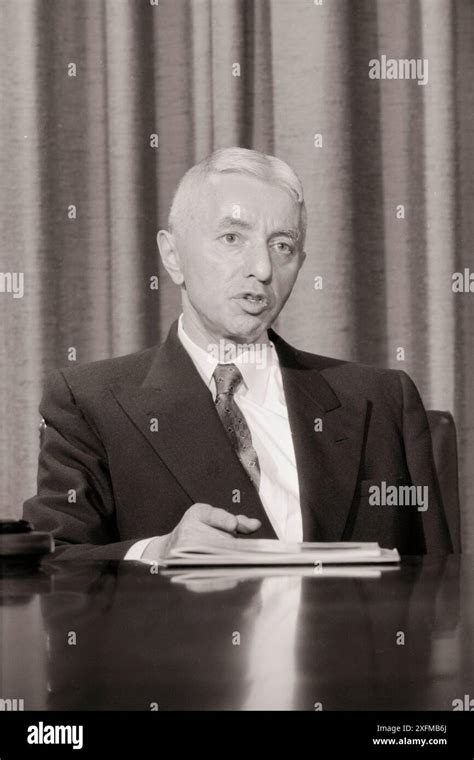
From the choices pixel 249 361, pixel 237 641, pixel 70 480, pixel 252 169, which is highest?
pixel 252 169

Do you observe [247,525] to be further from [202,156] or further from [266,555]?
[202,156]

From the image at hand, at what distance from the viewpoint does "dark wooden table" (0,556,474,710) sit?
727 mm

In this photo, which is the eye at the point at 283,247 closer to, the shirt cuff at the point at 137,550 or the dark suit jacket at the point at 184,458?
the dark suit jacket at the point at 184,458

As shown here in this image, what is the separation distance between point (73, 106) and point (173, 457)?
4.11ft

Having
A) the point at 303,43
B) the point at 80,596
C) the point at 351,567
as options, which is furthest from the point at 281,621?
the point at 303,43

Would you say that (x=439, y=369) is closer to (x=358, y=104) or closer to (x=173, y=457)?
(x=358, y=104)

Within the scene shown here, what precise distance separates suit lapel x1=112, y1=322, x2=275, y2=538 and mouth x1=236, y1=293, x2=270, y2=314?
0.51ft

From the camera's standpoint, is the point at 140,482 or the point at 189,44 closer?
the point at 140,482

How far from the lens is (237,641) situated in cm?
86

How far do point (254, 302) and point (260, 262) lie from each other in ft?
0.25

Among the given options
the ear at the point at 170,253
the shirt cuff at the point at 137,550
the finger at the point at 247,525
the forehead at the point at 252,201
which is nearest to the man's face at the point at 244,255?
the forehead at the point at 252,201

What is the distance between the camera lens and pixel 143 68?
2715 mm

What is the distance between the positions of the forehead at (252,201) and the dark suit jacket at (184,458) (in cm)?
24

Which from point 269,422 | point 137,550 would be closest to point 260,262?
point 269,422
